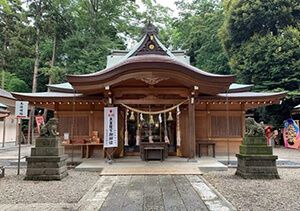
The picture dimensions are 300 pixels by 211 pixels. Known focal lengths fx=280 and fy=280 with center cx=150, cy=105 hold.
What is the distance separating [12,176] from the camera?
7.81m

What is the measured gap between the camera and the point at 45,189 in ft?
20.1

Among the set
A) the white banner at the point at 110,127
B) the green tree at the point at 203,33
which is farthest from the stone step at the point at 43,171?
the green tree at the point at 203,33

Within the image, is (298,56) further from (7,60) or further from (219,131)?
(7,60)

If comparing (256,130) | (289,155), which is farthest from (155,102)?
(289,155)

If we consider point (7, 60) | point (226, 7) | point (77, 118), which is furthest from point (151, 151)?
point (7, 60)

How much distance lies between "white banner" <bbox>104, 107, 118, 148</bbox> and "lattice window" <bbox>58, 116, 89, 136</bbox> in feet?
7.67

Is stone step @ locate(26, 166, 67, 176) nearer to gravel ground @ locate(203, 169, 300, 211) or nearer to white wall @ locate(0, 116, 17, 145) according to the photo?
gravel ground @ locate(203, 169, 300, 211)

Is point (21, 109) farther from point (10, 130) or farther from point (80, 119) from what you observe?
point (10, 130)

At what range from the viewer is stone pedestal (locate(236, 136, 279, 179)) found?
7.29 m

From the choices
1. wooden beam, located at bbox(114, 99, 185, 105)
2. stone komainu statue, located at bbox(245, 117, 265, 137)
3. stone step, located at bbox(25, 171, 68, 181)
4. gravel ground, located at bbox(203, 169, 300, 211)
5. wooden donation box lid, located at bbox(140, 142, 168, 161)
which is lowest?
gravel ground, located at bbox(203, 169, 300, 211)

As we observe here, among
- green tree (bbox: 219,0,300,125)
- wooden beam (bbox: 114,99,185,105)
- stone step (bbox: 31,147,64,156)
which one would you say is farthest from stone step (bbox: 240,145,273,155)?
green tree (bbox: 219,0,300,125)

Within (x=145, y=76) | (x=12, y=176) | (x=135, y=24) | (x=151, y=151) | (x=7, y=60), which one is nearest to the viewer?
(x=12, y=176)

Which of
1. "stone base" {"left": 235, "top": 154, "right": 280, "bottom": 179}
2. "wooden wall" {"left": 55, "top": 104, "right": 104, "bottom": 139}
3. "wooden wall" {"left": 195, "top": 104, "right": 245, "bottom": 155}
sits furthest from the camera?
"wooden wall" {"left": 195, "top": 104, "right": 245, "bottom": 155}

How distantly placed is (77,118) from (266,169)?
25.1 feet
